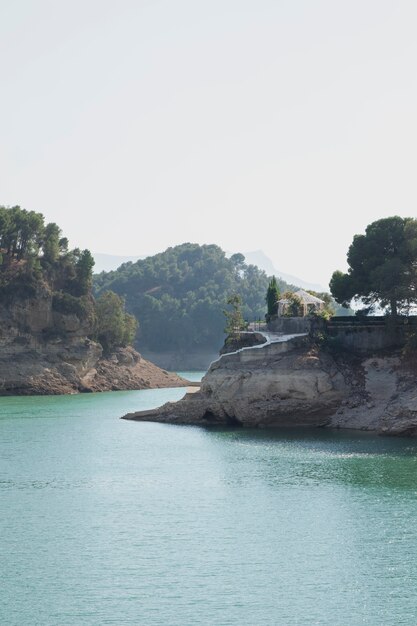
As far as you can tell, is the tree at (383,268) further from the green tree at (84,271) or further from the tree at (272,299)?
the green tree at (84,271)

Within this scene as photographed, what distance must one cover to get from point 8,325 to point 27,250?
11.3 m

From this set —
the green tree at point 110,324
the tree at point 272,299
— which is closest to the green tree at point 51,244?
the green tree at point 110,324

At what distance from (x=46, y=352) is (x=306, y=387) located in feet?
178

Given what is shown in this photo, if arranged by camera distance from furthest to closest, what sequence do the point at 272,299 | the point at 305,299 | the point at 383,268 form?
the point at 272,299 → the point at 305,299 → the point at 383,268

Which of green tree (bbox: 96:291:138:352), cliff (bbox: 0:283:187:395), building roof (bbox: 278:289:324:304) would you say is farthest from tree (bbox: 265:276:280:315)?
green tree (bbox: 96:291:138:352)

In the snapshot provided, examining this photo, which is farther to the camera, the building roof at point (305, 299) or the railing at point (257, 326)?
the building roof at point (305, 299)

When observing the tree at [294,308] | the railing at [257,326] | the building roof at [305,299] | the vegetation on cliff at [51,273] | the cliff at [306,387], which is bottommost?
the cliff at [306,387]

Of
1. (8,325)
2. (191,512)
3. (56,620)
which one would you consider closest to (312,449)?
(191,512)

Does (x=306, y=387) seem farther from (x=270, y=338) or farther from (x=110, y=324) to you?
(x=110, y=324)

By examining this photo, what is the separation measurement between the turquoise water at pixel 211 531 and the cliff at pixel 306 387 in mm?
3953

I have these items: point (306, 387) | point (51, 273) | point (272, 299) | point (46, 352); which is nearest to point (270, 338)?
point (306, 387)

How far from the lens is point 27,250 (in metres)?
128

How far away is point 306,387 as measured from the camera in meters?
76.8

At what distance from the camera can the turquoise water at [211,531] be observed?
34938mm
